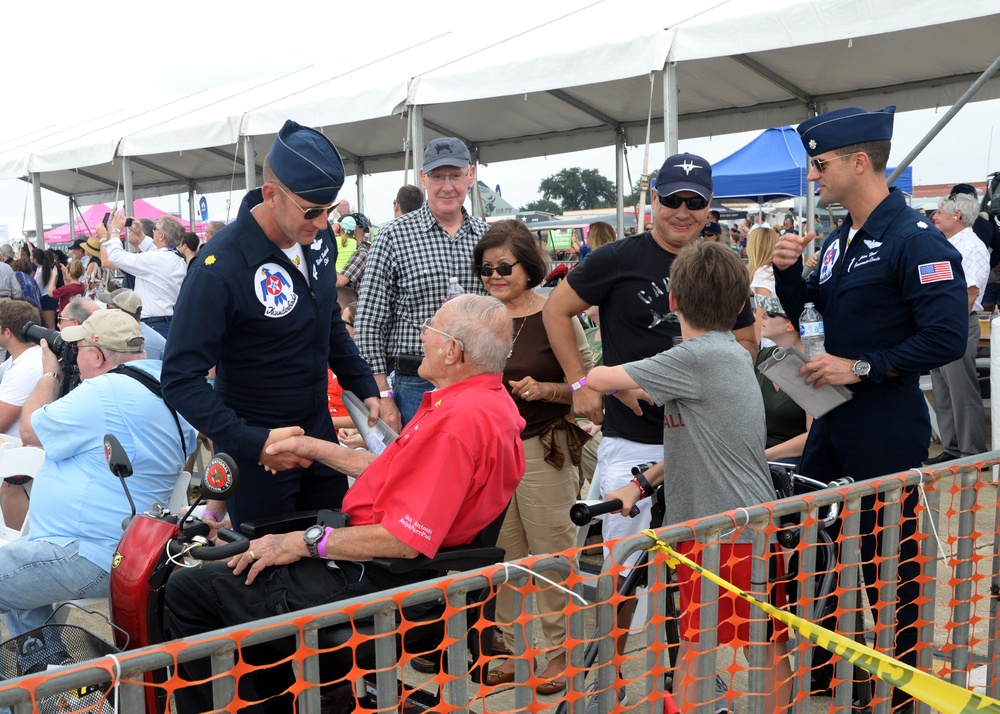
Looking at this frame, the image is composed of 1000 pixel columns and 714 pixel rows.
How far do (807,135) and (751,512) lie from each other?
1508mm

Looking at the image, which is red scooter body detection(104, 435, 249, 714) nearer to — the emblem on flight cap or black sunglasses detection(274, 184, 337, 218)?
black sunglasses detection(274, 184, 337, 218)

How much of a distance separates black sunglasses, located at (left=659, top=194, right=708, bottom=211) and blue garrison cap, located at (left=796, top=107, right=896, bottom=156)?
0.49m

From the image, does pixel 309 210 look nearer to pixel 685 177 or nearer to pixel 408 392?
pixel 408 392

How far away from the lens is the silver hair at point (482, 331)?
2.62 metres

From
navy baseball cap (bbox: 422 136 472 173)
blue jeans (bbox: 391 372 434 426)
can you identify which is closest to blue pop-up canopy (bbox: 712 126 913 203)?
navy baseball cap (bbox: 422 136 472 173)

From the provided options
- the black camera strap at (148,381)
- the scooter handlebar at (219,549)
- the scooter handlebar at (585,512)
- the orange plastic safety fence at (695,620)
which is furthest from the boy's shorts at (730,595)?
the black camera strap at (148,381)

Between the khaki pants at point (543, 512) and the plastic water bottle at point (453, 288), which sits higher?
the plastic water bottle at point (453, 288)

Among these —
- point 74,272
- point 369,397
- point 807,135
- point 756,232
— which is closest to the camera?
point 807,135

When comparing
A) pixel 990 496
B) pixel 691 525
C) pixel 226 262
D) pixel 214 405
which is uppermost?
pixel 226 262

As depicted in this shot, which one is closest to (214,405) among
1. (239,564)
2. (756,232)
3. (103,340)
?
(239,564)

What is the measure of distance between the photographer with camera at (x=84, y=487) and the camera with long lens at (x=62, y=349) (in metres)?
1.37

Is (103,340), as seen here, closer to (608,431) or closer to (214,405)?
(214,405)

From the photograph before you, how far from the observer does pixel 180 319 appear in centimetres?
268

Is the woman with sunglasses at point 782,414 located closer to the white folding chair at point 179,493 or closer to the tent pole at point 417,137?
the white folding chair at point 179,493
